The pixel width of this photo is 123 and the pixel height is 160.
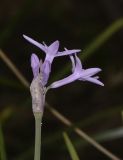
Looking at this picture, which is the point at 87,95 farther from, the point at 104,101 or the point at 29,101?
the point at 29,101

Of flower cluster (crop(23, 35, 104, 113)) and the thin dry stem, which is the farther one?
the thin dry stem

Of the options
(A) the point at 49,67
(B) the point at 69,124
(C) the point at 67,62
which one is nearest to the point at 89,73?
(A) the point at 49,67

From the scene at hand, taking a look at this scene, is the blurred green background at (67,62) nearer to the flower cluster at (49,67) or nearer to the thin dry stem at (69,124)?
the thin dry stem at (69,124)

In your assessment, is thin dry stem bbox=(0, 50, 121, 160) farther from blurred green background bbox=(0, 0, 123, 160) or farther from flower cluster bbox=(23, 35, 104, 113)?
blurred green background bbox=(0, 0, 123, 160)

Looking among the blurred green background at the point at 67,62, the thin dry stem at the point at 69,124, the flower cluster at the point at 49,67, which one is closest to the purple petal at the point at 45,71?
the flower cluster at the point at 49,67

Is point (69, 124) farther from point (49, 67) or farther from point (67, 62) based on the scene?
point (67, 62)

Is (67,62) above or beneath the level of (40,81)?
above

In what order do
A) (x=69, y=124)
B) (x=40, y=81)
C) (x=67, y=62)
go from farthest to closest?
(x=67, y=62) < (x=69, y=124) < (x=40, y=81)

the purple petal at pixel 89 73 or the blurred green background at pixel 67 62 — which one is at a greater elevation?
the blurred green background at pixel 67 62

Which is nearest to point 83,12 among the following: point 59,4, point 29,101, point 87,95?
point 59,4

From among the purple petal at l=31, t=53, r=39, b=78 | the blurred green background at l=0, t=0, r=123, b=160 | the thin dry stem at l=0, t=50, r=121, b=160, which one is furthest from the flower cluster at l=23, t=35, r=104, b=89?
the blurred green background at l=0, t=0, r=123, b=160

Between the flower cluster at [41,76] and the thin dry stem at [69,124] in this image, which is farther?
the thin dry stem at [69,124]
